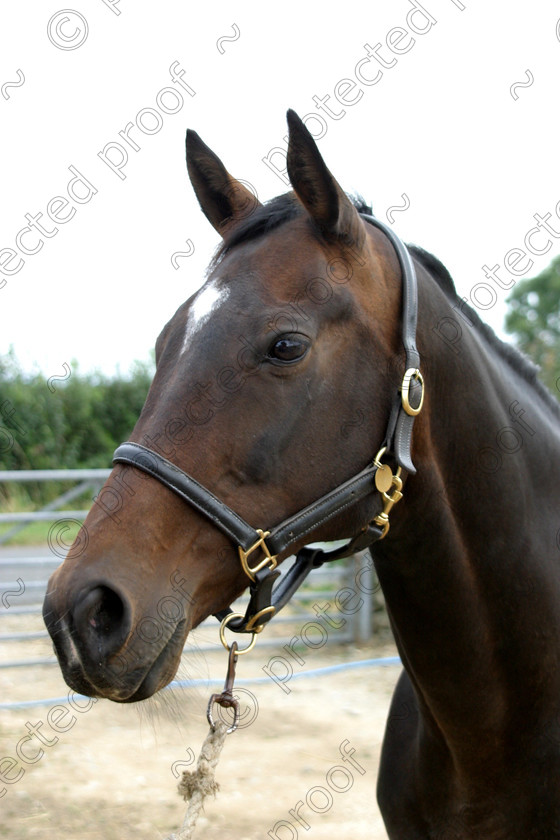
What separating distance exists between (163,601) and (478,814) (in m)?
1.34

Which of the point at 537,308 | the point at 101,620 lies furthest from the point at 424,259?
the point at 537,308

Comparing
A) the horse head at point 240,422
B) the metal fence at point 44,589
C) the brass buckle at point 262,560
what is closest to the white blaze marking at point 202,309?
the horse head at point 240,422

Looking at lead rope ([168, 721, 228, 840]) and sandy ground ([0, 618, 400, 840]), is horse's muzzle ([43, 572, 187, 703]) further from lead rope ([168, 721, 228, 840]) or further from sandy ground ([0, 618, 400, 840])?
sandy ground ([0, 618, 400, 840])

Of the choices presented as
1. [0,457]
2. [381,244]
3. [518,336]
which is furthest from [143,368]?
[518,336]

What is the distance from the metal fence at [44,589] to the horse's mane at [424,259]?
14.4 ft

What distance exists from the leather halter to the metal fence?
195 inches

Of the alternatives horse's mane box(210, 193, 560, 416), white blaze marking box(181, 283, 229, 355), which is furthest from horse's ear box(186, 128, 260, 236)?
white blaze marking box(181, 283, 229, 355)

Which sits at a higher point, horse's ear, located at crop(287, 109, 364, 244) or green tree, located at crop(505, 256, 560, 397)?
horse's ear, located at crop(287, 109, 364, 244)

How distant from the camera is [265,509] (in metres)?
1.89

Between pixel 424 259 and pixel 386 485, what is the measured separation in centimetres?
87

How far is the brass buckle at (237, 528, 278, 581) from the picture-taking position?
186cm

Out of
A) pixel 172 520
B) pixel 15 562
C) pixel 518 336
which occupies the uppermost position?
pixel 172 520

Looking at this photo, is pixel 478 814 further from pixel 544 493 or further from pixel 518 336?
pixel 518 336

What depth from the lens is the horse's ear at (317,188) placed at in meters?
1.97
